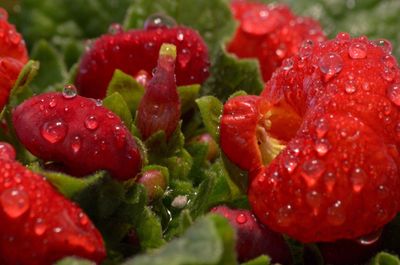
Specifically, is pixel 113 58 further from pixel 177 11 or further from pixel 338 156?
pixel 338 156

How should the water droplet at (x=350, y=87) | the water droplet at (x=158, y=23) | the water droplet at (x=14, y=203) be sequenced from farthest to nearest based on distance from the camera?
the water droplet at (x=158, y=23)
the water droplet at (x=350, y=87)
the water droplet at (x=14, y=203)

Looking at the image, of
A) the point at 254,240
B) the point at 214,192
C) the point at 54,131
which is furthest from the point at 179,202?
the point at 54,131

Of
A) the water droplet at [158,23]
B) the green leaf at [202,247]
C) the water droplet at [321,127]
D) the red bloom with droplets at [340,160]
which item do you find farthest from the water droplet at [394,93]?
the water droplet at [158,23]

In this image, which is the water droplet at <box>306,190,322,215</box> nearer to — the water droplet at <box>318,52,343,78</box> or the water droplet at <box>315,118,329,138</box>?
the water droplet at <box>315,118,329,138</box>

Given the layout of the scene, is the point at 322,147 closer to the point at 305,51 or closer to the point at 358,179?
the point at 358,179

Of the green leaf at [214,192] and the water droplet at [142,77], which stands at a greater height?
the water droplet at [142,77]

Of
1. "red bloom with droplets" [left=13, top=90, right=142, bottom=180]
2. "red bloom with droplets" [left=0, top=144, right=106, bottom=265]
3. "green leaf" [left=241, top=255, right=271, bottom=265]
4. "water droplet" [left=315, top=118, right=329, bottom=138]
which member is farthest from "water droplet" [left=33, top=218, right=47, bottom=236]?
"water droplet" [left=315, top=118, right=329, bottom=138]

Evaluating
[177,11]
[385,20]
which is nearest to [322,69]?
[177,11]

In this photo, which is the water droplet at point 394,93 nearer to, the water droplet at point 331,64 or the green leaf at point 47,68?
the water droplet at point 331,64
